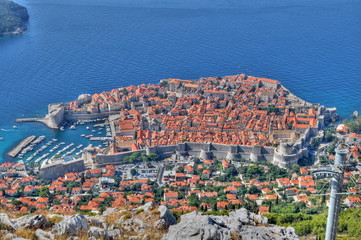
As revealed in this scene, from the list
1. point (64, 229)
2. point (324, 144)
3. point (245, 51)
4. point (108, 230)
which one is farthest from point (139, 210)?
point (245, 51)

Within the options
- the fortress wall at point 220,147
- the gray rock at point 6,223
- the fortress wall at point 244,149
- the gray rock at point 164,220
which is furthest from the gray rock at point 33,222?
the fortress wall at point 244,149

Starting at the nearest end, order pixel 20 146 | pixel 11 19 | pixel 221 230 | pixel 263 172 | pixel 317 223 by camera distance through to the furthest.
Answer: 1. pixel 221 230
2. pixel 317 223
3. pixel 263 172
4. pixel 20 146
5. pixel 11 19

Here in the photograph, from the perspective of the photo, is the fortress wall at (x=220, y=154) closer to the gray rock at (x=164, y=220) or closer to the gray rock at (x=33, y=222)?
the gray rock at (x=164, y=220)

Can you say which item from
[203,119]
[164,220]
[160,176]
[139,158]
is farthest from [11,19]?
[164,220]

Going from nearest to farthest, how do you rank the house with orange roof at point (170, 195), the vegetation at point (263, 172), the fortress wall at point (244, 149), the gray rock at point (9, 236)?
the gray rock at point (9, 236), the house with orange roof at point (170, 195), the vegetation at point (263, 172), the fortress wall at point (244, 149)

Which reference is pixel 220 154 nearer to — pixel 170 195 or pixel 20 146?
pixel 170 195

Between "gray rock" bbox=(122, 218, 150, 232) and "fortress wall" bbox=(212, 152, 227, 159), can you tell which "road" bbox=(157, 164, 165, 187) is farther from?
"gray rock" bbox=(122, 218, 150, 232)
